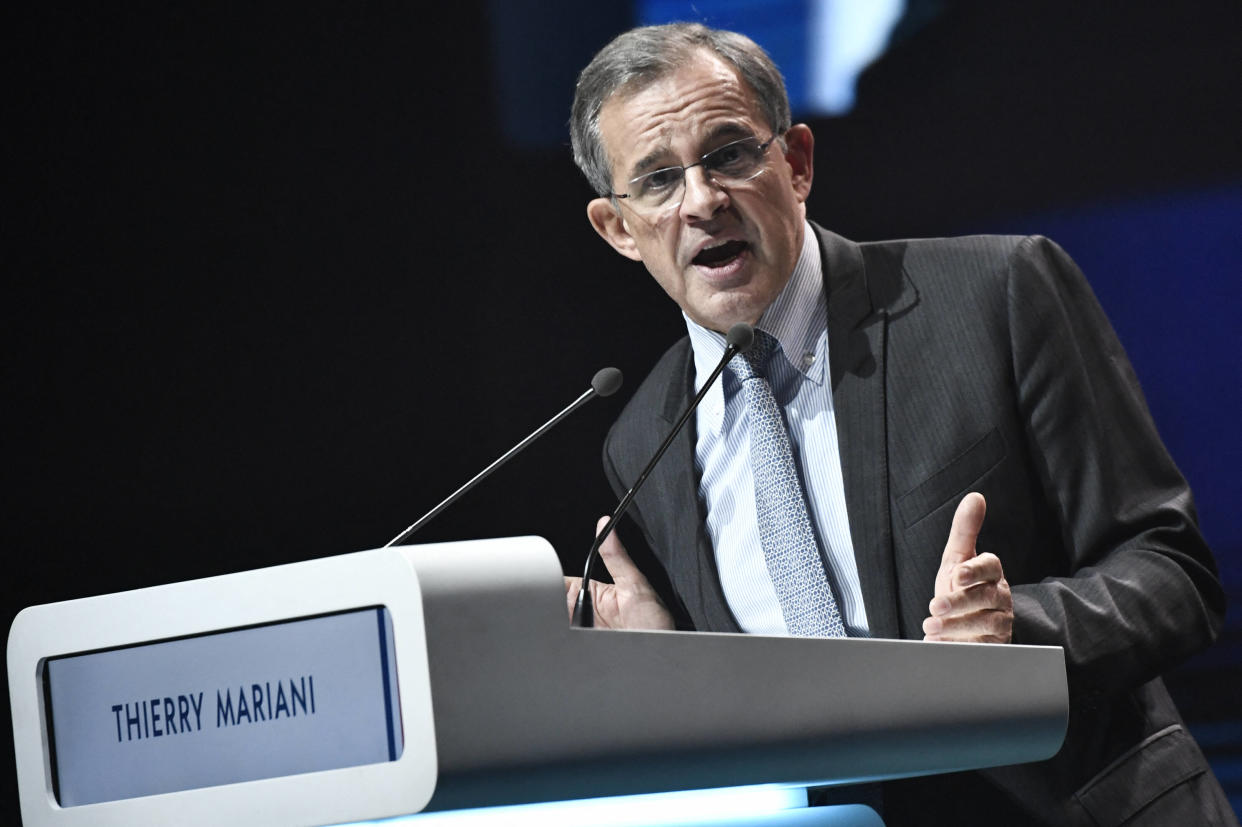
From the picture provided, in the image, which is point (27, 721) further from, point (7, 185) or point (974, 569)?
point (7, 185)

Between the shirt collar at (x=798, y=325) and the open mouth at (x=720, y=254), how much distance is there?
85mm

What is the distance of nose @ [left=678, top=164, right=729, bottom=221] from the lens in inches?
72.2

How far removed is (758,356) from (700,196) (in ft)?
→ 0.76

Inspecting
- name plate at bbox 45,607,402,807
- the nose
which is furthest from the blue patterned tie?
name plate at bbox 45,607,402,807

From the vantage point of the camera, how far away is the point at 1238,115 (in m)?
2.37

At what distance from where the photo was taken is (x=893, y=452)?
162 cm

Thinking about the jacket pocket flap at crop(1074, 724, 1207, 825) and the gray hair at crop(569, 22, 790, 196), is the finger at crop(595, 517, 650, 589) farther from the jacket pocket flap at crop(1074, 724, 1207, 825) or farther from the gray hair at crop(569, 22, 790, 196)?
the gray hair at crop(569, 22, 790, 196)

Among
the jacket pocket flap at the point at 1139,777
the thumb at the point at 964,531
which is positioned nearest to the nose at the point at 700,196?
the thumb at the point at 964,531

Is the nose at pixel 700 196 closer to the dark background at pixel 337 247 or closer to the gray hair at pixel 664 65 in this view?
the gray hair at pixel 664 65

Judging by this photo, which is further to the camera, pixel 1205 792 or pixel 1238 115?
pixel 1238 115

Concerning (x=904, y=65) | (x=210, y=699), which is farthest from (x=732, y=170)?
(x=210, y=699)

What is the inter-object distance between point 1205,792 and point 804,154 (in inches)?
41.3

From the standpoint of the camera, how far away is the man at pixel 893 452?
1.42 meters

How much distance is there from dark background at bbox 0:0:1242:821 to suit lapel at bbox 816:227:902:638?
32.4 inches
